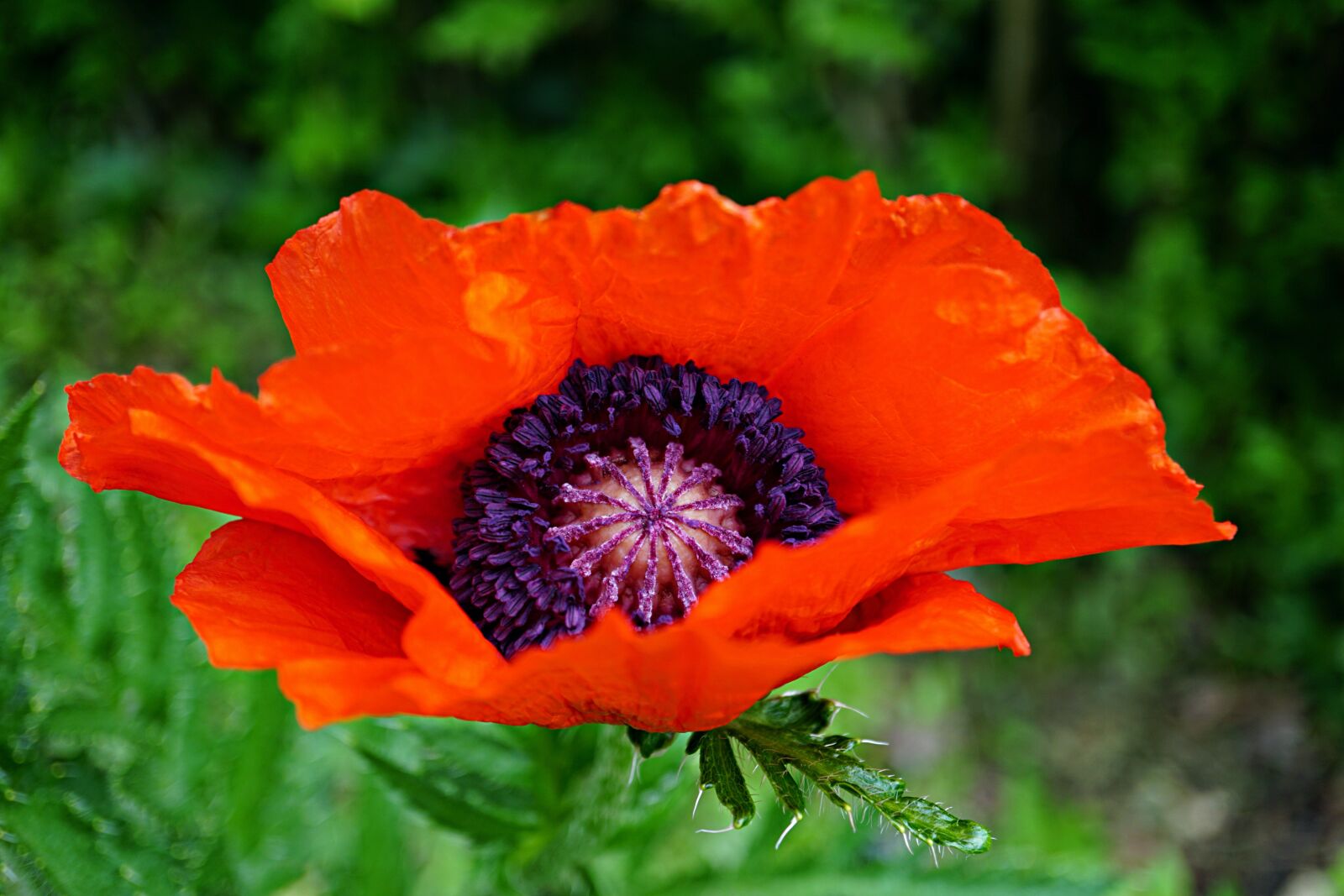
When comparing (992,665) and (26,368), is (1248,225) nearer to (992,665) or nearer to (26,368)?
(992,665)

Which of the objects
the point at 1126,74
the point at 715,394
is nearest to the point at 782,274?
the point at 715,394

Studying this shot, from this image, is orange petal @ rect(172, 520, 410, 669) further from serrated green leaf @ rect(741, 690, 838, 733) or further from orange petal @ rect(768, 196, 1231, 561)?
orange petal @ rect(768, 196, 1231, 561)

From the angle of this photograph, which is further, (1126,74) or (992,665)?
(992,665)

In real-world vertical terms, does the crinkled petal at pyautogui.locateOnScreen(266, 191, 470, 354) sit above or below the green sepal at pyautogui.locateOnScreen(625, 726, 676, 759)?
above

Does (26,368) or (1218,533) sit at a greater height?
(26,368)

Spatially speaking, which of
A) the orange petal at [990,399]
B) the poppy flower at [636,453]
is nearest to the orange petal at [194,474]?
the poppy flower at [636,453]

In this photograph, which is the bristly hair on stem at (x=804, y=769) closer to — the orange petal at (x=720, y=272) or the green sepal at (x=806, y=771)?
the green sepal at (x=806, y=771)

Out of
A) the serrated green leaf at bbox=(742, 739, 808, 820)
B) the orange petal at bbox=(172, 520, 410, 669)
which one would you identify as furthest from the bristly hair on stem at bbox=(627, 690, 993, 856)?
the orange petal at bbox=(172, 520, 410, 669)
